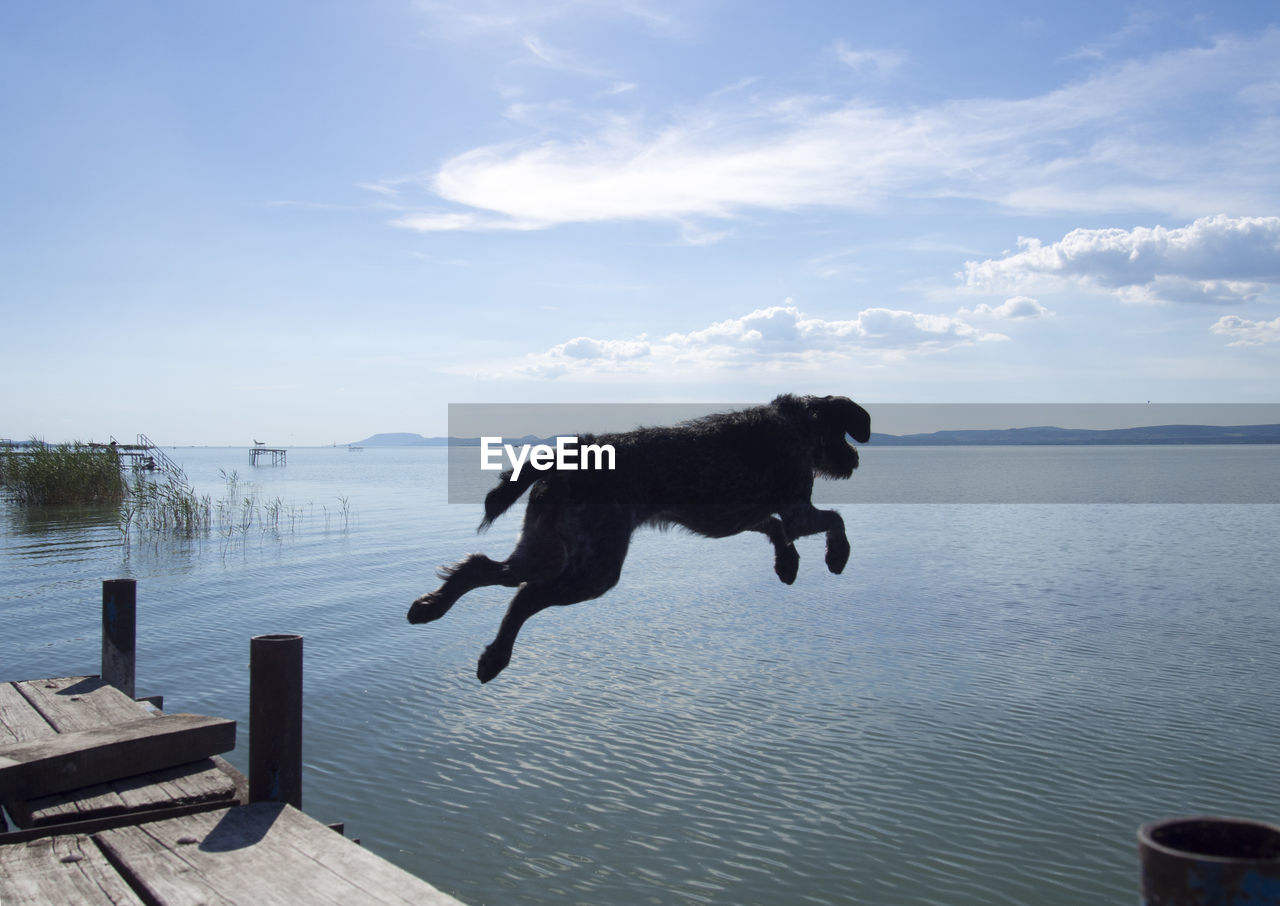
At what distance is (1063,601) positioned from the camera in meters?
21.1

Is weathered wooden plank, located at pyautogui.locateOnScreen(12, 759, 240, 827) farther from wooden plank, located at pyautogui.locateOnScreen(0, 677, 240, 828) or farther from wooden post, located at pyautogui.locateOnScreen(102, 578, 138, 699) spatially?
wooden post, located at pyautogui.locateOnScreen(102, 578, 138, 699)

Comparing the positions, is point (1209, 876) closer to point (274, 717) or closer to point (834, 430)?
point (834, 430)

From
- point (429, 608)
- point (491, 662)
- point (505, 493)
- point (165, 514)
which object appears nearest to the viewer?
point (491, 662)

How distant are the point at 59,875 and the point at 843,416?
459 cm

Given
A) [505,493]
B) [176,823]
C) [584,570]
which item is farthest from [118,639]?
[584,570]

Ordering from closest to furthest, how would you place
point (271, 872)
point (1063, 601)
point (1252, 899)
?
1. point (1252, 899)
2. point (271, 872)
3. point (1063, 601)

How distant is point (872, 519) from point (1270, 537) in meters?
14.4

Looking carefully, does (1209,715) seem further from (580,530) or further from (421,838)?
(580,530)

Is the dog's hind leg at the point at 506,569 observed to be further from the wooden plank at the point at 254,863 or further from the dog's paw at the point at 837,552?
the dog's paw at the point at 837,552

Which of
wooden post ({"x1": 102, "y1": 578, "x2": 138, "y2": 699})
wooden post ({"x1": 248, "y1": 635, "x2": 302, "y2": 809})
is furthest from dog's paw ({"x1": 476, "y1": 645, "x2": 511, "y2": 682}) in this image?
wooden post ({"x1": 102, "y1": 578, "x2": 138, "y2": 699})

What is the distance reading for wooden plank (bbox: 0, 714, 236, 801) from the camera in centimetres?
557

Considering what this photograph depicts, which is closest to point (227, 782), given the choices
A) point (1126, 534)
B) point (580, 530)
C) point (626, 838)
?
point (580, 530)

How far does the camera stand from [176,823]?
17.6 feet

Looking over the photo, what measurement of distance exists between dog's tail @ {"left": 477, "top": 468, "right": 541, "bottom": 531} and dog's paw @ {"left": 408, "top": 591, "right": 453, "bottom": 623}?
392mm
